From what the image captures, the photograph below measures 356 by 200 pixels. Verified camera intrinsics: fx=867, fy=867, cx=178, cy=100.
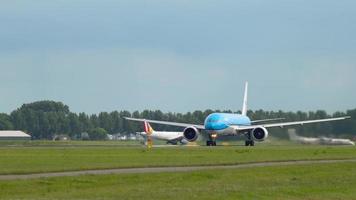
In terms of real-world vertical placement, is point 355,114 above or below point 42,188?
above

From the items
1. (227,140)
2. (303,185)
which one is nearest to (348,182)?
(303,185)

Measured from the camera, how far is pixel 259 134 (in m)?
96.0

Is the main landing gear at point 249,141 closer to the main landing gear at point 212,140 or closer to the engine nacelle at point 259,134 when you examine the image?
the engine nacelle at point 259,134

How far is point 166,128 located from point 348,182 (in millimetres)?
152410

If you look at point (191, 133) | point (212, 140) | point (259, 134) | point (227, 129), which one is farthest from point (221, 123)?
point (259, 134)

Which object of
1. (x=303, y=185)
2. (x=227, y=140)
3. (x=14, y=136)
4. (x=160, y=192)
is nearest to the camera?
(x=160, y=192)

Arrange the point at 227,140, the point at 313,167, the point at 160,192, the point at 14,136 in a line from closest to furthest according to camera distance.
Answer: the point at 160,192 < the point at 313,167 < the point at 227,140 < the point at 14,136

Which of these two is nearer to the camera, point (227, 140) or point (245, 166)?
point (245, 166)

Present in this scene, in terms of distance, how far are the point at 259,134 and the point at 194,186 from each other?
65.0m

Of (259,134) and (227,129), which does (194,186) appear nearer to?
(259,134)

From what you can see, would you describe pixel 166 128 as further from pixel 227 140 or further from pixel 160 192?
pixel 160 192

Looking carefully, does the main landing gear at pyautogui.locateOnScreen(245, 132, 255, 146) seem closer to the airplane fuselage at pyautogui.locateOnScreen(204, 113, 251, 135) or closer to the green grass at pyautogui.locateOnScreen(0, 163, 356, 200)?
the airplane fuselage at pyautogui.locateOnScreen(204, 113, 251, 135)

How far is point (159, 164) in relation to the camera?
149ft

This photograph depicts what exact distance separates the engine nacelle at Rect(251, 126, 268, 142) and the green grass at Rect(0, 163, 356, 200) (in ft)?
180
